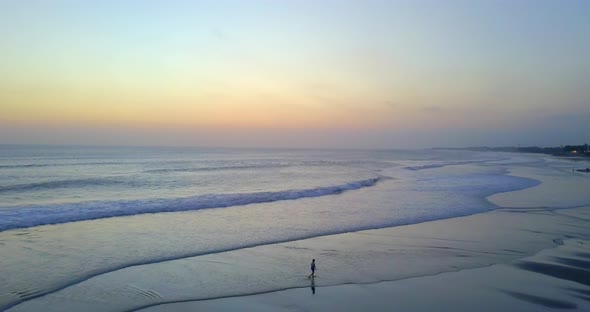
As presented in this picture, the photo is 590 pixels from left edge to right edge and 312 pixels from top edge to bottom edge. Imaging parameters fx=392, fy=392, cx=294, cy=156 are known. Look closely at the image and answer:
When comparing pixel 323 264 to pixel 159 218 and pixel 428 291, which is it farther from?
pixel 159 218

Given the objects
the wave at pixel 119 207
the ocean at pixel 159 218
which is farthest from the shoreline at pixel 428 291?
the wave at pixel 119 207

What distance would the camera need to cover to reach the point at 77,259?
1112 cm

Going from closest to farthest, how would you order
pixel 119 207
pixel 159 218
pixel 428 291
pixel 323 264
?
pixel 428 291
pixel 323 264
pixel 159 218
pixel 119 207

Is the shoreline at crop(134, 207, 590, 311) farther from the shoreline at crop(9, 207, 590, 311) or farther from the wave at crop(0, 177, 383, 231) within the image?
the wave at crop(0, 177, 383, 231)

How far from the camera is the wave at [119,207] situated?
53.9 ft

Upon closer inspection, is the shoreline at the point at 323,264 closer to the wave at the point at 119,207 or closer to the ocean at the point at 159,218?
the ocean at the point at 159,218

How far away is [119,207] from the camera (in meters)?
20.2

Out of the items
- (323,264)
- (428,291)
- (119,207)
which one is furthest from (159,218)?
(428,291)

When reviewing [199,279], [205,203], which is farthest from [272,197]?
[199,279]

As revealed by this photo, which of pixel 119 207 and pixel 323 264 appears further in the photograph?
pixel 119 207

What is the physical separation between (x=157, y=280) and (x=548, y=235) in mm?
14042

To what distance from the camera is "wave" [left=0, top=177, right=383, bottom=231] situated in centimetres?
1642

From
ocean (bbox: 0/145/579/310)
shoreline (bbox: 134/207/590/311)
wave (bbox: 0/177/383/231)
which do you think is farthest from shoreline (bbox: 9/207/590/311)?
wave (bbox: 0/177/383/231)

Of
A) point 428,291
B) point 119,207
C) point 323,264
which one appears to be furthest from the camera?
point 119,207
